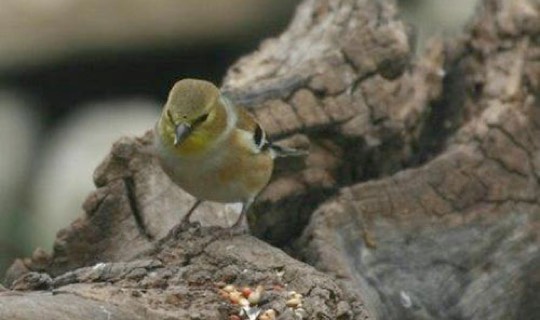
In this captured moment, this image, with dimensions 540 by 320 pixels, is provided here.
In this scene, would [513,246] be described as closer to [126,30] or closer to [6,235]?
[6,235]

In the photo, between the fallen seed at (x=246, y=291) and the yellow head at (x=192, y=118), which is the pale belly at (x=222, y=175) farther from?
the fallen seed at (x=246, y=291)

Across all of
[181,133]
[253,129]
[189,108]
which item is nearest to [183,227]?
[181,133]

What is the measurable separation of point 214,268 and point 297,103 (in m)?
1.18

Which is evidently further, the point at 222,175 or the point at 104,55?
the point at 104,55

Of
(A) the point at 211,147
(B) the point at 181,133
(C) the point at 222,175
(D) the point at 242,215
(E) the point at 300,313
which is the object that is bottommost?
(E) the point at 300,313

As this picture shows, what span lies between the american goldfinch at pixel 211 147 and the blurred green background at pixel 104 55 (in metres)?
4.79

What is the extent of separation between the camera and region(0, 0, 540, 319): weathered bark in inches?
239

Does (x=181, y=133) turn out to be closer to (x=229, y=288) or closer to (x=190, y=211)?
(x=190, y=211)

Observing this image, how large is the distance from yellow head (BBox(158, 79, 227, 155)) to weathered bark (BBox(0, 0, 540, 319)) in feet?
0.65

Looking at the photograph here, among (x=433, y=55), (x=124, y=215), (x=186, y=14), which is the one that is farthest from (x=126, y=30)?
(x=124, y=215)

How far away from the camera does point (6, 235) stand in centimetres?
1007

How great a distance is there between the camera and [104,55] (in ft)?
39.2

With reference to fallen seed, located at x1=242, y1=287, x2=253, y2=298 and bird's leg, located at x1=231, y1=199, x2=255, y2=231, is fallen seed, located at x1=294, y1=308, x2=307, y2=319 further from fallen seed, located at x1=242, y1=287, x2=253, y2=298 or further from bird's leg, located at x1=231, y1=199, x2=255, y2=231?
bird's leg, located at x1=231, y1=199, x2=255, y2=231

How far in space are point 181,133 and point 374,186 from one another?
0.80 meters
